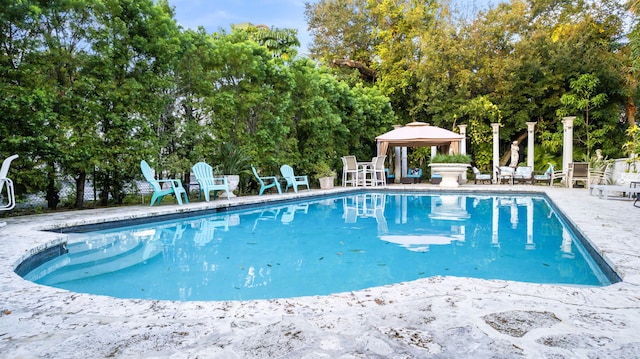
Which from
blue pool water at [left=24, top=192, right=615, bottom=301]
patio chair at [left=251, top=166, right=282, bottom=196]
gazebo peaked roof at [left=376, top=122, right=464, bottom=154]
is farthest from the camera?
gazebo peaked roof at [left=376, top=122, right=464, bottom=154]

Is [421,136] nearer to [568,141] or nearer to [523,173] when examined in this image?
[523,173]

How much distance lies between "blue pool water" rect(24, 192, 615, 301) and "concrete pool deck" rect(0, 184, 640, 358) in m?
0.71

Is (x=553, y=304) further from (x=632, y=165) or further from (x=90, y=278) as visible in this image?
(x=632, y=165)

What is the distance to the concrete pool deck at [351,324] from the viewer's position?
1.43m

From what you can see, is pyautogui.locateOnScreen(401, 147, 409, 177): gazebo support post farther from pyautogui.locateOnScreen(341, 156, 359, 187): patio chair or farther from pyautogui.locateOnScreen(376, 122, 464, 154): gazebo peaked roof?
pyautogui.locateOnScreen(341, 156, 359, 187): patio chair

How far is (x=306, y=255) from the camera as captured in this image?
3895mm

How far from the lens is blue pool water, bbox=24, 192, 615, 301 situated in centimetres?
295

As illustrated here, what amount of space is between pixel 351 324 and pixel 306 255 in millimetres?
2235

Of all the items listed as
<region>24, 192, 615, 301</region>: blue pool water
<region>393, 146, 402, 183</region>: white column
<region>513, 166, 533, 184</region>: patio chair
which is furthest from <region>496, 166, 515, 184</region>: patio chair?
<region>24, 192, 615, 301</region>: blue pool water

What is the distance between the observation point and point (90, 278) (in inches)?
123

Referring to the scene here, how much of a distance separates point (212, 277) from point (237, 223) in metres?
2.87

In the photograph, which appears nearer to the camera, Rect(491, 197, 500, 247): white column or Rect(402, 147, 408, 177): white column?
Rect(491, 197, 500, 247): white column

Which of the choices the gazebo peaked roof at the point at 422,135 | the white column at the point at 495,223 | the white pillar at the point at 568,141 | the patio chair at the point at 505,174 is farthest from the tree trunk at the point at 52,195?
the white pillar at the point at 568,141

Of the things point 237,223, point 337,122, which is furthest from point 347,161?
point 237,223
